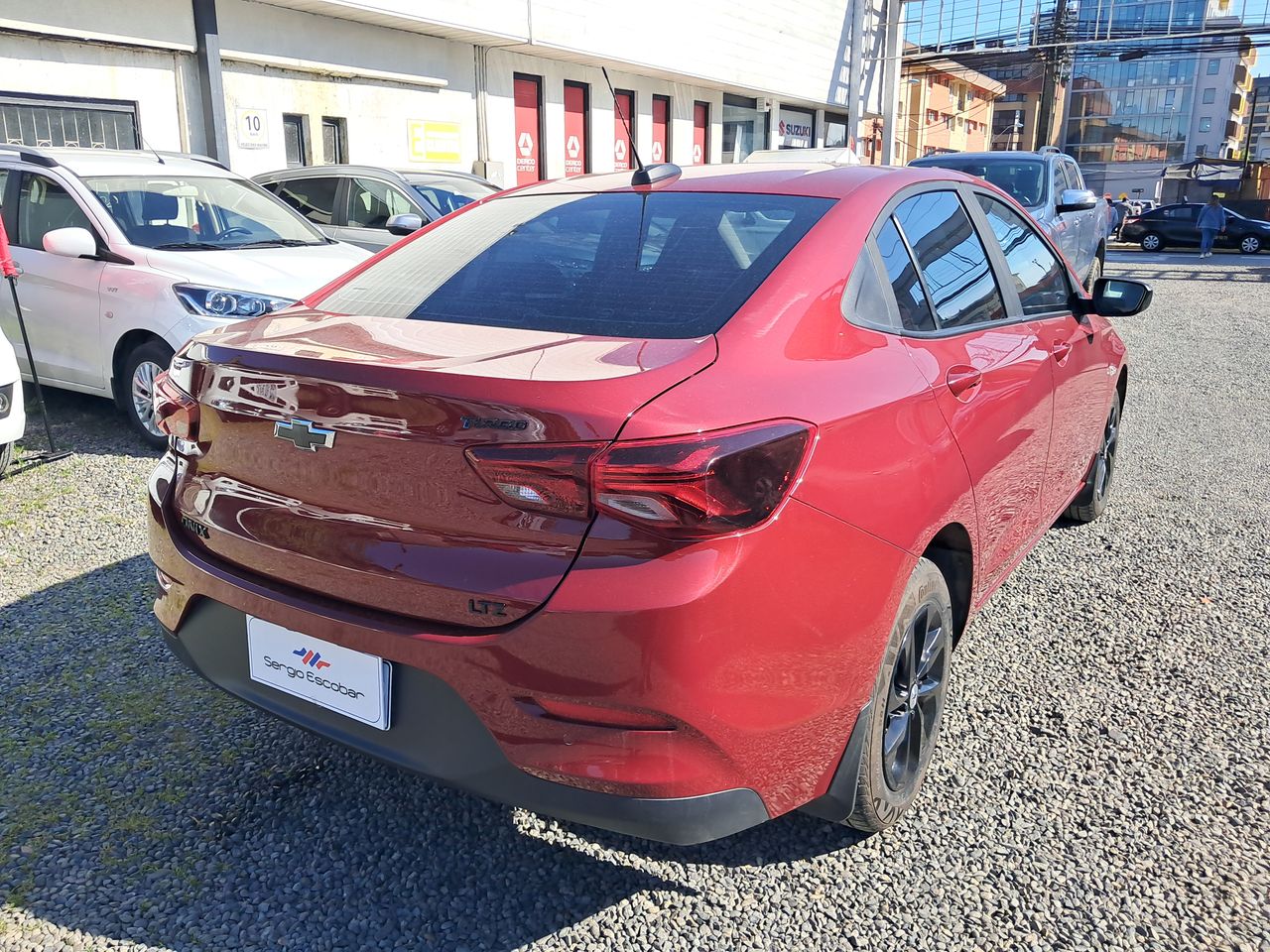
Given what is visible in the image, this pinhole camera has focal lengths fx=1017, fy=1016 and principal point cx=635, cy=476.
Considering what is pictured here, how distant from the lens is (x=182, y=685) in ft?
10.8

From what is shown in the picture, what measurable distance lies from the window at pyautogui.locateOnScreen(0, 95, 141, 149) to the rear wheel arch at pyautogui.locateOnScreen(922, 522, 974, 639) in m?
12.5

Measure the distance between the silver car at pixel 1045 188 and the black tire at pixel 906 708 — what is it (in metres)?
8.61

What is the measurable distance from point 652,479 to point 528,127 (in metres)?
20.1

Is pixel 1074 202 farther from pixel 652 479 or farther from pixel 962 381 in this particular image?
pixel 652 479

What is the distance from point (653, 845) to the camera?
255 centimetres

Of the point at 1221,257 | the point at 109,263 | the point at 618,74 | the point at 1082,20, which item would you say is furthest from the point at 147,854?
the point at 1082,20

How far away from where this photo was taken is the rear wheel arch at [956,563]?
262 cm

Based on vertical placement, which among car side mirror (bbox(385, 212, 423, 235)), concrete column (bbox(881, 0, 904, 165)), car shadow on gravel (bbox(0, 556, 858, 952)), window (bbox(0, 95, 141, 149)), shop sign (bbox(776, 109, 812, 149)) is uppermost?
concrete column (bbox(881, 0, 904, 165))

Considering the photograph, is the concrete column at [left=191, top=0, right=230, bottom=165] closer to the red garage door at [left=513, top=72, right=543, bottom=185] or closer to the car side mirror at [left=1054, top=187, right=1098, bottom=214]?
the red garage door at [left=513, top=72, right=543, bottom=185]

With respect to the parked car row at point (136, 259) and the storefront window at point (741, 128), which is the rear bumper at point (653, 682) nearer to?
the parked car row at point (136, 259)

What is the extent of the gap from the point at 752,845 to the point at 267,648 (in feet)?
4.17

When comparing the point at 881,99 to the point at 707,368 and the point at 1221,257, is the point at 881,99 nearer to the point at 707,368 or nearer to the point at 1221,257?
the point at 1221,257

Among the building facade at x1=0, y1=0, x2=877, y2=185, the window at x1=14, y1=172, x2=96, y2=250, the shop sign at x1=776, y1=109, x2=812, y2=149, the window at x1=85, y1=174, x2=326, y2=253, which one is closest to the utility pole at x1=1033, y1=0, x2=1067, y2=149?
the shop sign at x1=776, y1=109, x2=812, y2=149

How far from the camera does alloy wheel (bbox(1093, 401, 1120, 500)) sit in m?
4.77
